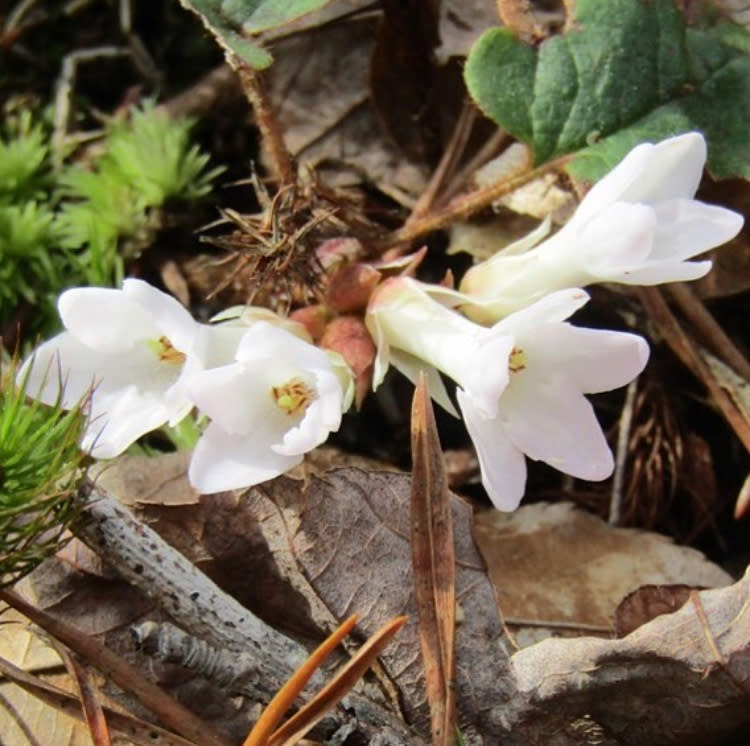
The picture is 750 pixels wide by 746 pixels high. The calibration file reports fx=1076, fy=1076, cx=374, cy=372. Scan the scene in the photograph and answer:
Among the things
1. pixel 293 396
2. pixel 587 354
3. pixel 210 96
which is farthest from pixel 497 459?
pixel 210 96

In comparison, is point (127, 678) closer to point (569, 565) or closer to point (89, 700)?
point (89, 700)

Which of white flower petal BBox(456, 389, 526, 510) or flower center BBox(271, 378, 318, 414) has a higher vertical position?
flower center BBox(271, 378, 318, 414)

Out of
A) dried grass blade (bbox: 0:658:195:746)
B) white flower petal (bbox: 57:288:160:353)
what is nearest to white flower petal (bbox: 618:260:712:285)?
white flower petal (bbox: 57:288:160:353)

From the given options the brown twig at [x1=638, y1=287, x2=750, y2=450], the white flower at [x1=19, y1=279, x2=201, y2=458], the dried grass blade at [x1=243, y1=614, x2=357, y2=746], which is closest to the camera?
the dried grass blade at [x1=243, y1=614, x2=357, y2=746]

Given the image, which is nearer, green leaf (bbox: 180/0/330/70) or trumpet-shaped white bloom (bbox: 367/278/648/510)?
trumpet-shaped white bloom (bbox: 367/278/648/510)

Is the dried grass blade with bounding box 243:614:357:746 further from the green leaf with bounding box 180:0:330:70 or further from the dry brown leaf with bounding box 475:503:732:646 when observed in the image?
the green leaf with bounding box 180:0:330:70

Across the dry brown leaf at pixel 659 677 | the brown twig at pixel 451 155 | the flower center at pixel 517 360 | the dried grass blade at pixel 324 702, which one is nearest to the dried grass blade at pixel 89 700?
the dried grass blade at pixel 324 702

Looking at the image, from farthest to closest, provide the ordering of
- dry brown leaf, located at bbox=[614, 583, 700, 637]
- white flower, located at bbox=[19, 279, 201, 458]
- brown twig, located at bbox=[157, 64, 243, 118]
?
1. brown twig, located at bbox=[157, 64, 243, 118]
2. dry brown leaf, located at bbox=[614, 583, 700, 637]
3. white flower, located at bbox=[19, 279, 201, 458]

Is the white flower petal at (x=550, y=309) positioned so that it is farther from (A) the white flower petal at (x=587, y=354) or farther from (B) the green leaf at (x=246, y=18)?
(B) the green leaf at (x=246, y=18)
